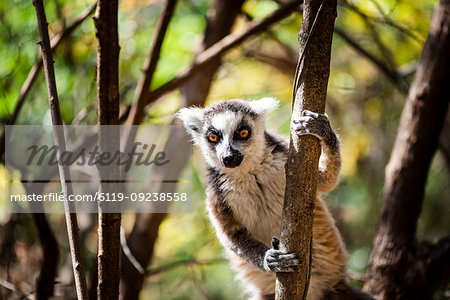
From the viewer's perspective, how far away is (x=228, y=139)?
3.59 metres

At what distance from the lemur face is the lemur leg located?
21.9 inches

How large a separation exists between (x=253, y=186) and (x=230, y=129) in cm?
49

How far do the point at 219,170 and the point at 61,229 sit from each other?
2.96 meters

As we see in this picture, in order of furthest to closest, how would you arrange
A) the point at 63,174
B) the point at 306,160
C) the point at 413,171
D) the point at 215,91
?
the point at 215,91 < the point at 413,171 < the point at 63,174 < the point at 306,160

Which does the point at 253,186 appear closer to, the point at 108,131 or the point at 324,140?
the point at 324,140

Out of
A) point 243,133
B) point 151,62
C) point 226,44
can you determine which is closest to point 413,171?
point 243,133

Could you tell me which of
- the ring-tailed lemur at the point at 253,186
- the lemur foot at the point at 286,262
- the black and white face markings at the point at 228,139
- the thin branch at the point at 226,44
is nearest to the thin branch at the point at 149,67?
the thin branch at the point at 226,44

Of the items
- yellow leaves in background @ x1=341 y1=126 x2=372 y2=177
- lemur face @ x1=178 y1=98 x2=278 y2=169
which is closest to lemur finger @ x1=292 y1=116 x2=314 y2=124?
lemur face @ x1=178 y1=98 x2=278 y2=169

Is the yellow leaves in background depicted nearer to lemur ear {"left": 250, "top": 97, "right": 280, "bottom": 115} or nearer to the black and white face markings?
lemur ear {"left": 250, "top": 97, "right": 280, "bottom": 115}

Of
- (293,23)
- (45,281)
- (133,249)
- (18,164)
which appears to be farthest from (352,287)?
(293,23)

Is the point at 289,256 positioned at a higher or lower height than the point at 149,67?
lower

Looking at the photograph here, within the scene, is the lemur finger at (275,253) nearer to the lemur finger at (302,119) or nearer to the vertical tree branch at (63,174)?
the lemur finger at (302,119)

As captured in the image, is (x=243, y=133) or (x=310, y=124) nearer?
(x=310, y=124)

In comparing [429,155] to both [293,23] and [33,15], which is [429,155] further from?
[33,15]
